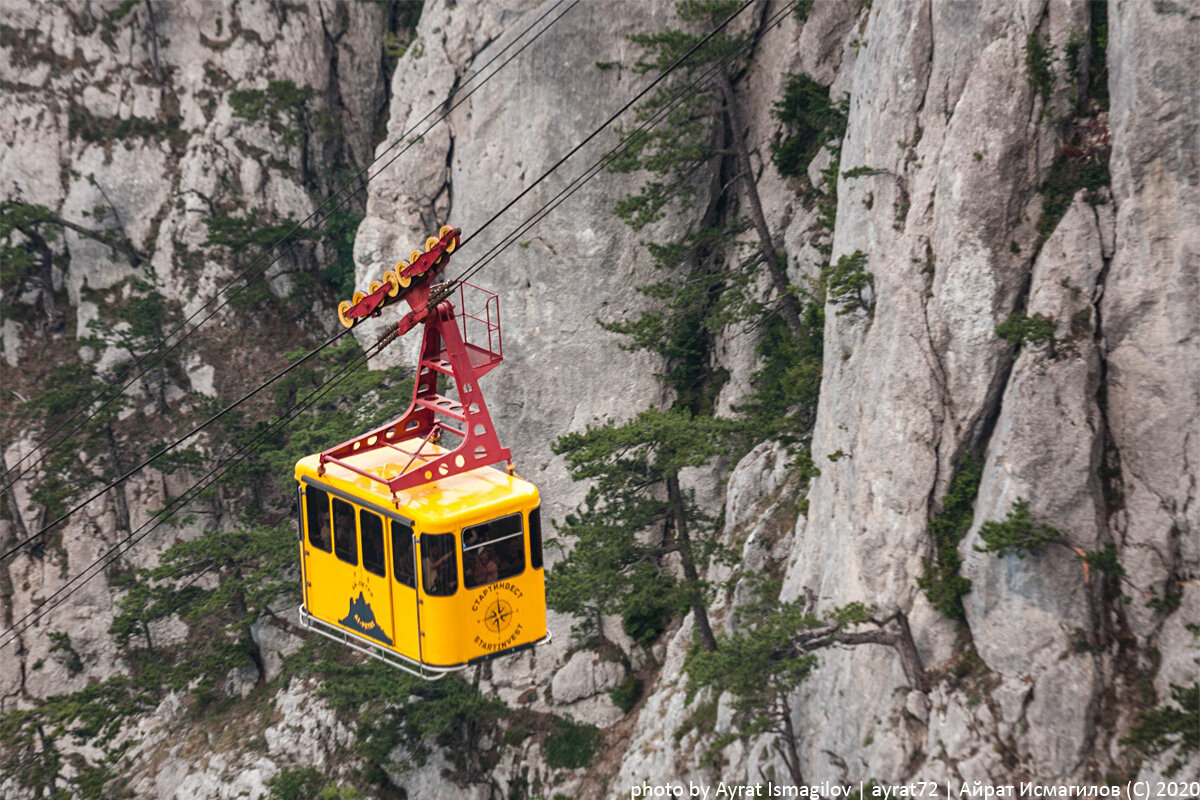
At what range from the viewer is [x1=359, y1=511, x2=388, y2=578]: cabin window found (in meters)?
13.0

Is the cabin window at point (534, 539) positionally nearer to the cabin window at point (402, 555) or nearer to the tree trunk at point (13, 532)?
the cabin window at point (402, 555)

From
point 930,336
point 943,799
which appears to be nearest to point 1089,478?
point 930,336

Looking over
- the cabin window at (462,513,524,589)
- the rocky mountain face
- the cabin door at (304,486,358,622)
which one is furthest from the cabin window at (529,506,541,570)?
the rocky mountain face

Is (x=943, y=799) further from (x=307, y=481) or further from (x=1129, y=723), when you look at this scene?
(x=307, y=481)

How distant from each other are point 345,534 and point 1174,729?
10.5 metres

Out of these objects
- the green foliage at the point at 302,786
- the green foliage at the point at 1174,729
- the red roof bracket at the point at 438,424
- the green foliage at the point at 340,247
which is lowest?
the green foliage at the point at 302,786

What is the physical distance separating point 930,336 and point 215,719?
22637mm

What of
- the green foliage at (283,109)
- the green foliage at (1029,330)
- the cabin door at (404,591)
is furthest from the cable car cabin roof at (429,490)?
the green foliage at (283,109)

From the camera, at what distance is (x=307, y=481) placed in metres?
13.6

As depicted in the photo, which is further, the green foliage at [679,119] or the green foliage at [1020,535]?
the green foliage at [679,119]

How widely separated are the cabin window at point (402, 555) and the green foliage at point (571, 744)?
43.8 ft

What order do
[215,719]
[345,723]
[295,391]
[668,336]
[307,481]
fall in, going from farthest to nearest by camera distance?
[295,391]
[215,719]
[345,723]
[668,336]
[307,481]

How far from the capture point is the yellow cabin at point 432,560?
12.4 metres

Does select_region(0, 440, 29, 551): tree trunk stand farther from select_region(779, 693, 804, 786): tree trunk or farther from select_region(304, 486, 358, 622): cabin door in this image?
select_region(779, 693, 804, 786): tree trunk
